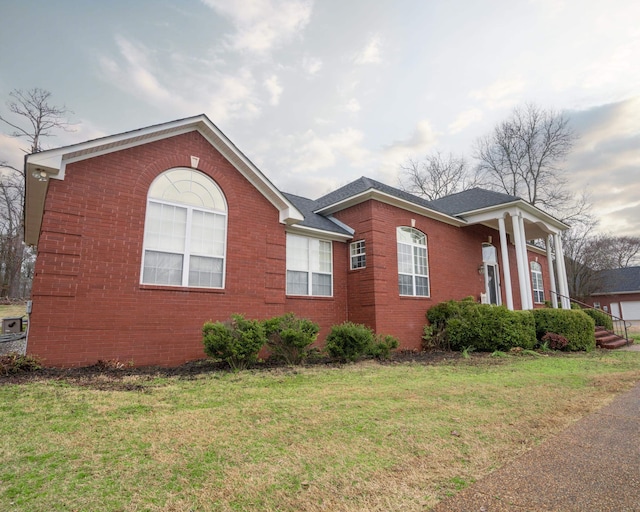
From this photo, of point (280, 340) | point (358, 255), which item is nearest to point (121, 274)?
point (280, 340)

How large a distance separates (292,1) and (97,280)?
8.63m

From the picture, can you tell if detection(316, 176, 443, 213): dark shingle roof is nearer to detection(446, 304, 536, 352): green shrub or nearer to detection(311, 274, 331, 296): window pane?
detection(311, 274, 331, 296): window pane

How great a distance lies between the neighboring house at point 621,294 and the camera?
109 feet

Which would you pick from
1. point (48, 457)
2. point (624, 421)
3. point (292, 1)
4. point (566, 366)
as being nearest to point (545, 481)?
point (624, 421)

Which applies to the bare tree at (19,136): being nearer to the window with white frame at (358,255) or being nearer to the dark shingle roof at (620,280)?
the window with white frame at (358,255)

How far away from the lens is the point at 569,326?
11.6 m

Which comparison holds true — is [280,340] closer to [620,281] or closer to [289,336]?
[289,336]

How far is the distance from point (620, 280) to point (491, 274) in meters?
29.7

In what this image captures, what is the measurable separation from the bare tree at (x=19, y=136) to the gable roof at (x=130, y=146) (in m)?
15.0

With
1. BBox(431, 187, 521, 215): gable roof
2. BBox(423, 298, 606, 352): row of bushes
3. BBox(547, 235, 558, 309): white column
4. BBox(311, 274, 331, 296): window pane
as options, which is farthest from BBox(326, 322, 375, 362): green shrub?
BBox(547, 235, 558, 309): white column

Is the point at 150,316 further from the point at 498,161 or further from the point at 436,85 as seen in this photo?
the point at 498,161

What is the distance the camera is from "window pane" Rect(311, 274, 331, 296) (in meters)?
11.0

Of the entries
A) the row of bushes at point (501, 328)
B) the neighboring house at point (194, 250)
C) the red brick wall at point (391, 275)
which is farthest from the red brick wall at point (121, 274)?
the row of bushes at point (501, 328)

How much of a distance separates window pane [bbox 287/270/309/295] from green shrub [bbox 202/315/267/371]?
3.07m
